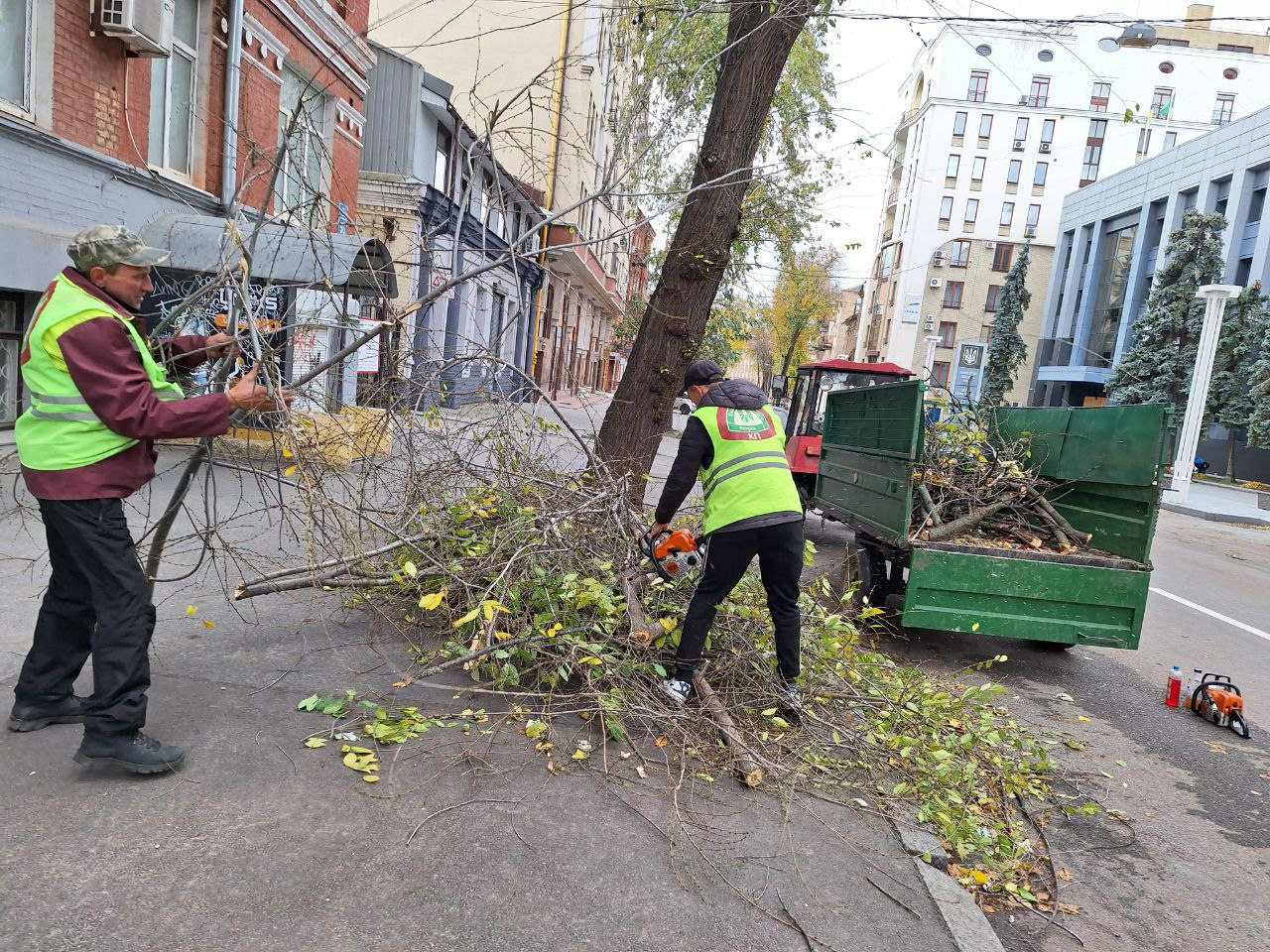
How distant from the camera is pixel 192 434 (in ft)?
9.66

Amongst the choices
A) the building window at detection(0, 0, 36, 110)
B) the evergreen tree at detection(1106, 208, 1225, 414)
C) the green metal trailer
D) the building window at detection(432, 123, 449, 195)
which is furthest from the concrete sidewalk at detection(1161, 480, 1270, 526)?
the building window at detection(0, 0, 36, 110)

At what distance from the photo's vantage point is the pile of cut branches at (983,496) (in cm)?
646

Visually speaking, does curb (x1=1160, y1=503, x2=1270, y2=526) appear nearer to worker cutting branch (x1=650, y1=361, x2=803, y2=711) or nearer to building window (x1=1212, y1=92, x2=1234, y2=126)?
worker cutting branch (x1=650, y1=361, x2=803, y2=711)

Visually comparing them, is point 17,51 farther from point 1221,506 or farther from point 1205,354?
point 1221,506

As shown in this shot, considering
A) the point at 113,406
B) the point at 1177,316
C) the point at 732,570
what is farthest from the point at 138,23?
the point at 1177,316

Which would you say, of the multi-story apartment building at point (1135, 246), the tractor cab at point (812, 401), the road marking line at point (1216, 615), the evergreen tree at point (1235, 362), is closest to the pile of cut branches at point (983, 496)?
the road marking line at point (1216, 615)

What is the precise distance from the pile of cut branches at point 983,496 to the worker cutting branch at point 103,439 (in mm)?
4864

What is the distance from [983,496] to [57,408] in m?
6.23

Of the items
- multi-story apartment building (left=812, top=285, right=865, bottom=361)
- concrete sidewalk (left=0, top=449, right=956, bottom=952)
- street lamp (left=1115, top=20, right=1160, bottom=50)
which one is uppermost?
multi-story apartment building (left=812, top=285, right=865, bottom=361)

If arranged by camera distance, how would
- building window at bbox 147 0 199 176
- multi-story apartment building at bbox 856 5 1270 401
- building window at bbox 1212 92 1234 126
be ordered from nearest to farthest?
building window at bbox 147 0 199 176 → building window at bbox 1212 92 1234 126 → multi-story apartment building at bbox 856 5 1270 401

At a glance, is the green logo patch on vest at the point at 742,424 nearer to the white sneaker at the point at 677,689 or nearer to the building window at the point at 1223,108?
the white sneaker at the point at 677,689

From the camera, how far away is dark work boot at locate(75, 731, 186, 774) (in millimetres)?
3027

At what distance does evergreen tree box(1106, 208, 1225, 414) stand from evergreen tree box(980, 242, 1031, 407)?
1253 cm

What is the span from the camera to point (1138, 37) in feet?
24.0
